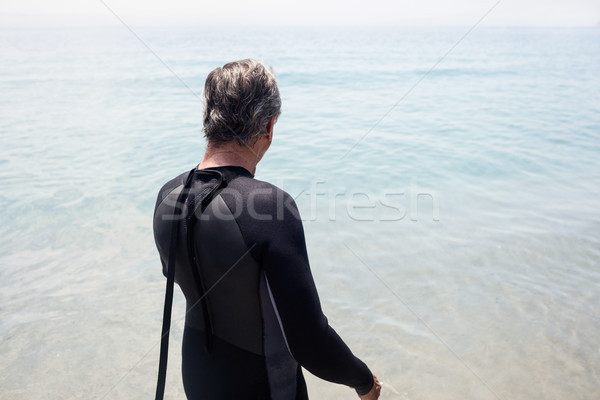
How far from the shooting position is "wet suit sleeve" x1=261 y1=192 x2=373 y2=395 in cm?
124

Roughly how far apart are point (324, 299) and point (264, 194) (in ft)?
9.69

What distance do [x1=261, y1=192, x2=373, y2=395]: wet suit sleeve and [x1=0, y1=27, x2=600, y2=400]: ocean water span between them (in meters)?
1.72

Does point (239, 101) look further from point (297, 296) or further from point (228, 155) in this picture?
point (297, 296)

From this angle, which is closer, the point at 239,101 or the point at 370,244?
the point at 239,101

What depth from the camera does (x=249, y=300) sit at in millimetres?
1344

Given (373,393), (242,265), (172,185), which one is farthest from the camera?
(373,393)

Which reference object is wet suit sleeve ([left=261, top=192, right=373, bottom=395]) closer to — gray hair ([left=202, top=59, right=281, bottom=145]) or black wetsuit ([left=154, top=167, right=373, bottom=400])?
black wetsuit ([left=154, top=167, right=373, bottom=400])

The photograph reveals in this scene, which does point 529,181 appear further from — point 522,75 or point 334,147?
point 522,75

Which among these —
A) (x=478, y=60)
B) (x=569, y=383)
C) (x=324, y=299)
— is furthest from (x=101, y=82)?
(x=478, y=60)

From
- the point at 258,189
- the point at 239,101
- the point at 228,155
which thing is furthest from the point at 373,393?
the point at 239,101

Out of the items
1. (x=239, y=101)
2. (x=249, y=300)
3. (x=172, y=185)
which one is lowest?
(x=249, y=300)

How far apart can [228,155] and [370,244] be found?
3819 millimetres

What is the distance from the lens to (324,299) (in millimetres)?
4055

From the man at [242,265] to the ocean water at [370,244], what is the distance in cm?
169
